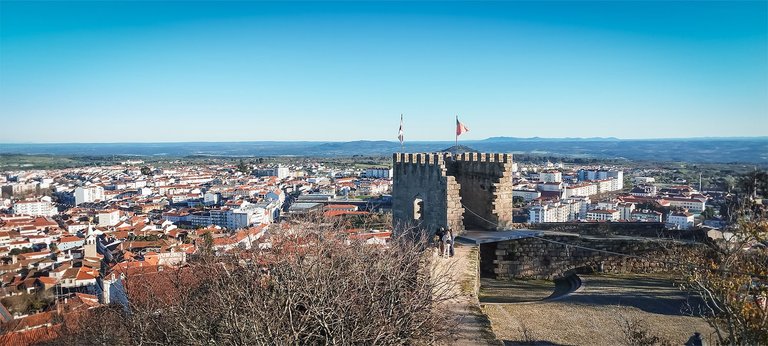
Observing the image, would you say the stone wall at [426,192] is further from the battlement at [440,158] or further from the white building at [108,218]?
the white building at [108,218]

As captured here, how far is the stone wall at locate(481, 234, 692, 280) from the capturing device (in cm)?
1353

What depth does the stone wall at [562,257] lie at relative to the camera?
13531 millimetres

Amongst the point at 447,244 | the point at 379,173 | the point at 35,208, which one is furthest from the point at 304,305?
the point at 379,173

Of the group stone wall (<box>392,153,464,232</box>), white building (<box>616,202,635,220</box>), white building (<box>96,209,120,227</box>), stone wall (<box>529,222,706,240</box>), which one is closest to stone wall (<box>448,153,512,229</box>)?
stone wall (<box>392,153,464,232</box>)

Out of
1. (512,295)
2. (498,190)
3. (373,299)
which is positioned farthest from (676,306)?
(373,299)

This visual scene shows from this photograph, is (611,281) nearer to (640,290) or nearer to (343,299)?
(640,290)

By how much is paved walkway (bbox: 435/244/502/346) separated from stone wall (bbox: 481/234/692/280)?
1.17m

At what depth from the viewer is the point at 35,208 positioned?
340 ft

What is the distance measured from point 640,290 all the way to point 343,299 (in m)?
7.99

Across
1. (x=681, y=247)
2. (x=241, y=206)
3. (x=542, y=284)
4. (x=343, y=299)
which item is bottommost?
(x=241, y=206)

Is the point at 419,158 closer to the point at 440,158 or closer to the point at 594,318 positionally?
the point at 440,158

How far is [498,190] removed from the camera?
15148 millimetres

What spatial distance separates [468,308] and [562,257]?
551 centimetres

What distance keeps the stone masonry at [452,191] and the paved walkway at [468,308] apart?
1941 millimetres
